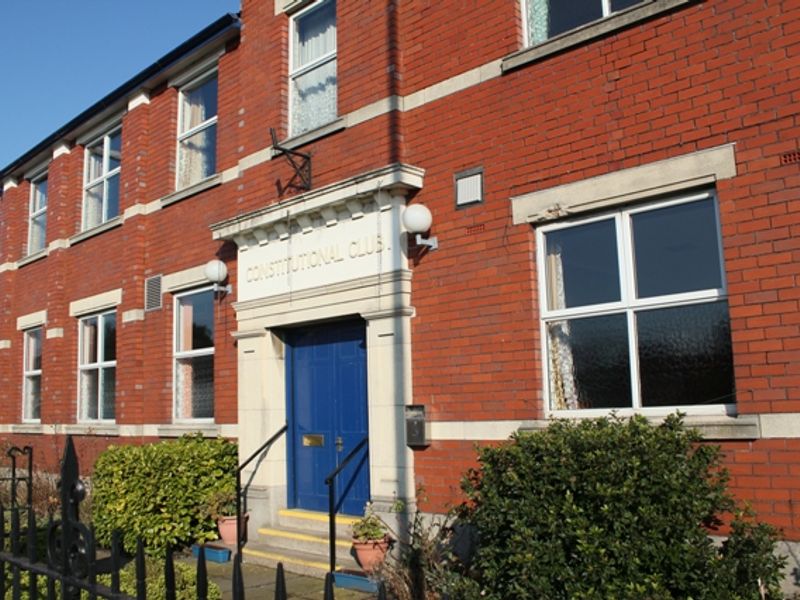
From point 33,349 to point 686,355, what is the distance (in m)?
13.9

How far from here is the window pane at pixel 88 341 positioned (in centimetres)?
1348

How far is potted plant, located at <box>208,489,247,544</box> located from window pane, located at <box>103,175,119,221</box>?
6.39 m

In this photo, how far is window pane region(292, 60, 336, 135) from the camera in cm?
907

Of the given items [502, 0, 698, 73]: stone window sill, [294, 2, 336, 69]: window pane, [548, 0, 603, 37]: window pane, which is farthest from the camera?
[294, 2, 336, 69]: window pane

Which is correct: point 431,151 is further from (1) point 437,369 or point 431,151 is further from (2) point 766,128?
(2) point 766,128

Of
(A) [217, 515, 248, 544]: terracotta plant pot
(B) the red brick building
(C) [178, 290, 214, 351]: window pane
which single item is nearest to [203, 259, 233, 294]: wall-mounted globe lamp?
(B) the red brick building

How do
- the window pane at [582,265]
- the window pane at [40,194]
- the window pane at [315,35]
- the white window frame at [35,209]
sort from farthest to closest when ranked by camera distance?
the window pane at [40,194], the white window frame at [35,209], the window pane at [315,35], the window pane at [582,265]

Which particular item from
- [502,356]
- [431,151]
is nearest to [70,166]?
[431,151]

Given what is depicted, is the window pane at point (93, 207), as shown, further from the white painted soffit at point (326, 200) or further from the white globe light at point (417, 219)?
the white globe light at point (417, 219)

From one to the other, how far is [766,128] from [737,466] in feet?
7.78

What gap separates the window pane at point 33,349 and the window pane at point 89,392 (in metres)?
2.66

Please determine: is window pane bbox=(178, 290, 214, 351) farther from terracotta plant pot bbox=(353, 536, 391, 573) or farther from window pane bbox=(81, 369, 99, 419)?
terracotta plant pot bbox=(353, 536, 391, 573)

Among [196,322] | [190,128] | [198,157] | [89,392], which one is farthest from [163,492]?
[190,128]

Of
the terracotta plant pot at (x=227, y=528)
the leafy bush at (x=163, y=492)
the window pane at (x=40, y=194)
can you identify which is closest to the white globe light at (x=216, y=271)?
the leafy bush at (x=163, y=492)
